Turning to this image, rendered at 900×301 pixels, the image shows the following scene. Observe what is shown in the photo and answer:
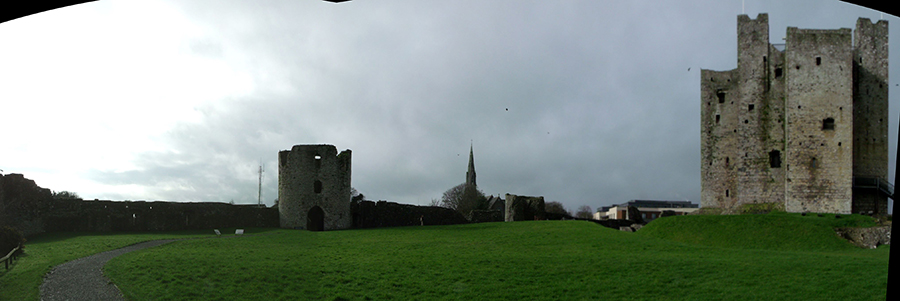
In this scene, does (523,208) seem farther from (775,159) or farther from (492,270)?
(492,270)

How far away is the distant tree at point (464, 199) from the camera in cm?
7469

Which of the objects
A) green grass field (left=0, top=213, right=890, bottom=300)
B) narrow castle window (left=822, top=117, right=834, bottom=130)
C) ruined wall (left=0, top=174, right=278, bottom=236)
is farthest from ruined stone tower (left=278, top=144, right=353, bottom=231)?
narrow castle window (left=822, top=117, right=834, bottom=130)

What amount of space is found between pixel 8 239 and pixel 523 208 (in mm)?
29596

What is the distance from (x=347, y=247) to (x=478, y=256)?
5651mm

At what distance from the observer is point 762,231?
90.2ft

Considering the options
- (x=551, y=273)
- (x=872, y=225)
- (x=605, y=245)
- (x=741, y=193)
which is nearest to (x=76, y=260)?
(x=551, y=273)

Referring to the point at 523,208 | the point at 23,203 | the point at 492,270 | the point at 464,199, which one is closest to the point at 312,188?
the point at 23,203

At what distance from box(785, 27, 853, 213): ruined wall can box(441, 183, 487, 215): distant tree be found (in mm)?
39488

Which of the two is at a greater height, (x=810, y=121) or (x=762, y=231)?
(x=810, y=121)

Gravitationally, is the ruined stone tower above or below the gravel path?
above

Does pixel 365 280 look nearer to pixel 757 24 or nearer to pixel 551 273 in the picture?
pixel 551 273

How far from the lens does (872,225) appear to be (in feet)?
91.3

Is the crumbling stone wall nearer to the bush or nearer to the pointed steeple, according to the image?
the bush

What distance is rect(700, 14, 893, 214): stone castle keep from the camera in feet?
116
